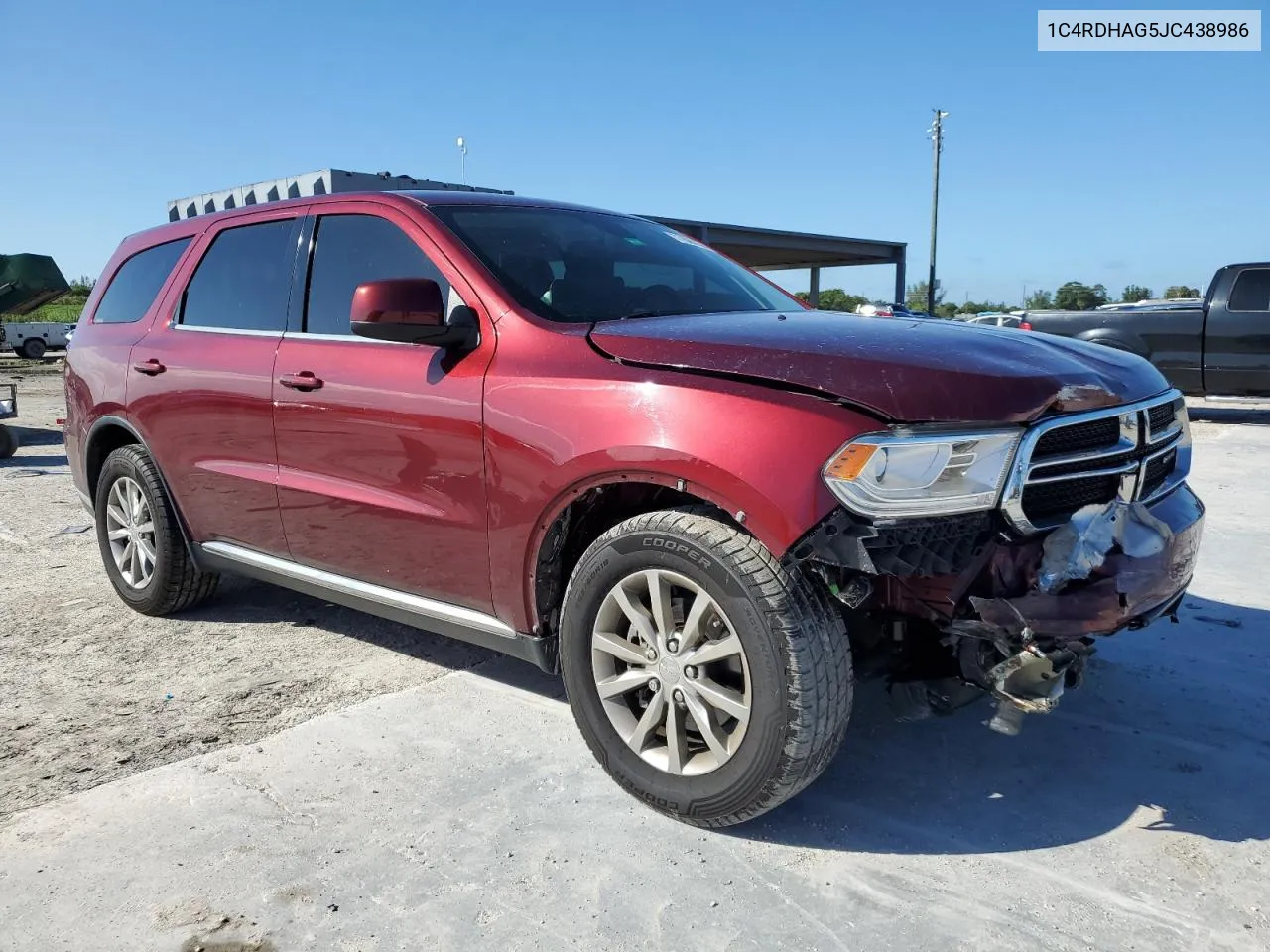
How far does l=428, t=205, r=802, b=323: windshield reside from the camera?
319cm

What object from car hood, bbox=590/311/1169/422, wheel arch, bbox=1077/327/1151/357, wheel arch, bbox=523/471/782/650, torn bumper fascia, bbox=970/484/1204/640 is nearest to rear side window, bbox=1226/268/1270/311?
wheel arch, bbox=1077/327/1151/357

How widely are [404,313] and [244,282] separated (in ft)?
4.93

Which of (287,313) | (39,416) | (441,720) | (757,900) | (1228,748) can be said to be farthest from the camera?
A: (39,416)

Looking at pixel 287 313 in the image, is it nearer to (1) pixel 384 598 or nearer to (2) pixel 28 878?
(1) pixel 384 598

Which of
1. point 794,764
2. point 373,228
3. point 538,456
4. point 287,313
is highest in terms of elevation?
point 373,228

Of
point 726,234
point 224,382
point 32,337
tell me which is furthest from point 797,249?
point 224,382

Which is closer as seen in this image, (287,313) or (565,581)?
(565,581)

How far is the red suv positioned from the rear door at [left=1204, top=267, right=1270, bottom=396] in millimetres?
10243

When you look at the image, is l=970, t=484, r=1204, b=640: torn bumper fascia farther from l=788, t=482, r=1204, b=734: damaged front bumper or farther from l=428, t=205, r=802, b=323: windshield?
l=428, t=205, r=802, b=323: windshield

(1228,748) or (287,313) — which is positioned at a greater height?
(287,313)

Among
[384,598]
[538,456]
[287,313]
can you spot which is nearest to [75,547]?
[287,313]

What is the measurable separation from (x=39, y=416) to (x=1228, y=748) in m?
16.1

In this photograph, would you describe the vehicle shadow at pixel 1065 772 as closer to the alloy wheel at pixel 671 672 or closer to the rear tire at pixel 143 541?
the alloy wheel at pixel 671 672

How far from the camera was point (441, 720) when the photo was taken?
3.38m
